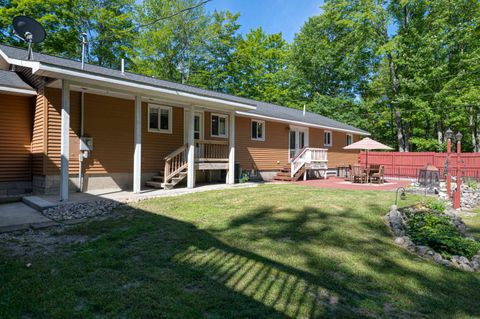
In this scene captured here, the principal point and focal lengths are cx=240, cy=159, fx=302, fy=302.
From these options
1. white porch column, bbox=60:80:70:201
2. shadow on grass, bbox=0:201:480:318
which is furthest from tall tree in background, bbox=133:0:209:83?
shadow on grass, bbox=0:201:480:318

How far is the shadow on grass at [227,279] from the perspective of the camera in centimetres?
284

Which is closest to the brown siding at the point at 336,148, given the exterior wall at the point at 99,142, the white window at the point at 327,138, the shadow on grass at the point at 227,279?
the white window at the point at 327,138

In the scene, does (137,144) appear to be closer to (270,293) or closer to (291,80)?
(270,293)

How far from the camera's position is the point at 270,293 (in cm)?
316

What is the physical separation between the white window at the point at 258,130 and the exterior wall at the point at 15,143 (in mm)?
8833

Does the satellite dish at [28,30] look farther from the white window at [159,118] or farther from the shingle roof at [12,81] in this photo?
the white window at [159,118]

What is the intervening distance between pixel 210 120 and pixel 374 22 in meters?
21.1

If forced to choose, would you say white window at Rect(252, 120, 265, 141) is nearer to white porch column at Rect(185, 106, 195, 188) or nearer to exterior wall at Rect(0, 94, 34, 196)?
white porch column at Rect(185, 106, 195, 188)

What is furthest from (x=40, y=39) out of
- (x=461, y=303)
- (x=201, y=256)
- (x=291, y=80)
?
(x=291, y=80)

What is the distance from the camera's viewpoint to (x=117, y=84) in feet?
25.9

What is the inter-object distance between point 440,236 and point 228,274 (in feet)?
14.7

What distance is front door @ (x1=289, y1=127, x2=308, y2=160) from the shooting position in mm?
16656

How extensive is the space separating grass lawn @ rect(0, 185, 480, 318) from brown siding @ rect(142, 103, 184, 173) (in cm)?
458

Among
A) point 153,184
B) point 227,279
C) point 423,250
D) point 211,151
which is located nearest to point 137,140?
point 153,184
